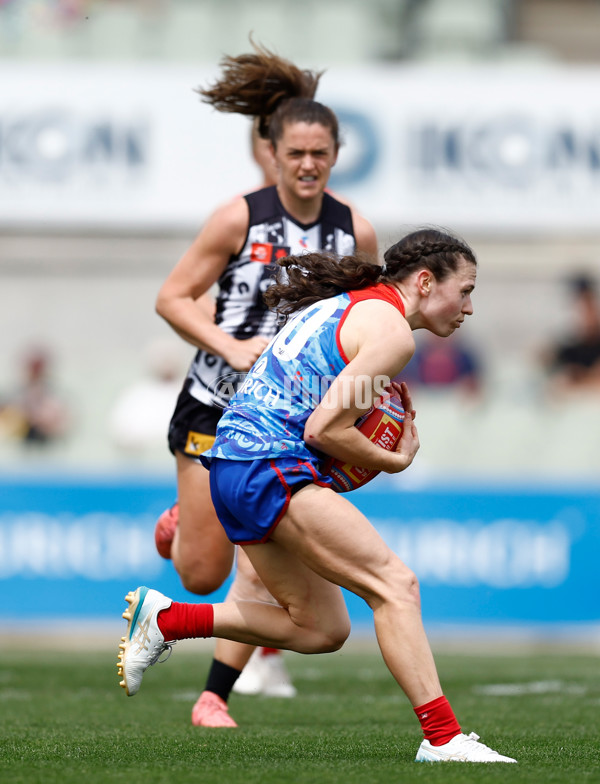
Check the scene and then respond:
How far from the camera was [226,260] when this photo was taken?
536 cm

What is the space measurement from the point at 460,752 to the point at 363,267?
4.99 feet

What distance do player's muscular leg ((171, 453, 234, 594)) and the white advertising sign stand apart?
809 centimetres

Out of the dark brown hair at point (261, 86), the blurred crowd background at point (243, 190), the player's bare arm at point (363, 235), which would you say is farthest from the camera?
the blurred crowd background at point (243, 190)

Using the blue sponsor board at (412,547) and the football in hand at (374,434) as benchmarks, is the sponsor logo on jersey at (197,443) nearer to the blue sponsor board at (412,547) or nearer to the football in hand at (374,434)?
the football in hand at (374,434)

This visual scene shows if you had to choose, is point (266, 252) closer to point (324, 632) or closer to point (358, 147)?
point (324, 632)

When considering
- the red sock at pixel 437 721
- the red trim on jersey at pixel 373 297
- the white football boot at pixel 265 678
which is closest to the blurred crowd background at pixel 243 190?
the white football boot at pixel 265 678

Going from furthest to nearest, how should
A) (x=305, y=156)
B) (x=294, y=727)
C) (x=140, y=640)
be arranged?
(x=305, y=156) → (x=294, y=727) → (x=140, y=640)

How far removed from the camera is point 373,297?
409 cm

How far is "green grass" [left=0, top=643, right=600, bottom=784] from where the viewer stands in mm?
3748

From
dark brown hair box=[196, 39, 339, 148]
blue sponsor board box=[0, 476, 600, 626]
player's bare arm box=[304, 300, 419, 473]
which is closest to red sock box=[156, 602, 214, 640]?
player's bare arm box=[304, 300, 419, 473]

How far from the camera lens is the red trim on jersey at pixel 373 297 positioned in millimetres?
4039

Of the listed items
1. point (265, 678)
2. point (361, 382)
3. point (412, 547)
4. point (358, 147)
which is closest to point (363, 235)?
point (361, 382)

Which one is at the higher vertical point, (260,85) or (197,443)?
(260,85)

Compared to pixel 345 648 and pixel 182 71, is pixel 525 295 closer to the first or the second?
pixel 182 71
